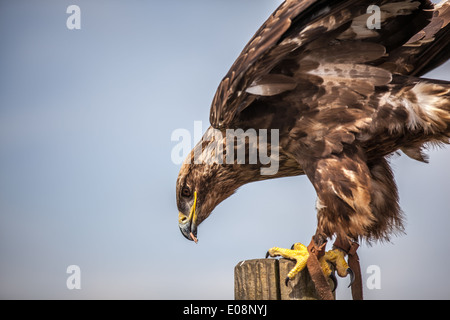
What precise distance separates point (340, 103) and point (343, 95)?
0.07 meters

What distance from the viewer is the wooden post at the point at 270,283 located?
3.59 metres

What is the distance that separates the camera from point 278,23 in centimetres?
376

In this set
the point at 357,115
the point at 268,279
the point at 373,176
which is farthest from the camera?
the point at 373,176

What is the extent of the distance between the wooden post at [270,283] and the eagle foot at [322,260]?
44mm

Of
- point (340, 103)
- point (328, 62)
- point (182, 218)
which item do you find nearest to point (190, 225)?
point (182, 218)

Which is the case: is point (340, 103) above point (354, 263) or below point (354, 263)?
above

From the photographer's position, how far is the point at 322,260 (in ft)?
13.0

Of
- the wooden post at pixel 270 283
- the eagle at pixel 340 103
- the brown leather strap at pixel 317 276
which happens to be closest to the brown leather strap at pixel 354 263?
the eagle at pixel 340 103

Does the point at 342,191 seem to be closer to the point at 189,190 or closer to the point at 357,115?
the point at 357,115

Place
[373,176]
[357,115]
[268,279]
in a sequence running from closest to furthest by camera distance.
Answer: [268,279]
[357,115]
[373,176]

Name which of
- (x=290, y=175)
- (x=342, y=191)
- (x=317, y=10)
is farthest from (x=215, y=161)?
(x=317, y=10)

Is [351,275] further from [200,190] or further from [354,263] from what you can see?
[200,190]

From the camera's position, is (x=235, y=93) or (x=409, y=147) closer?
(x=235, y=93)

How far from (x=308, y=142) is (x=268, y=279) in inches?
48.0
